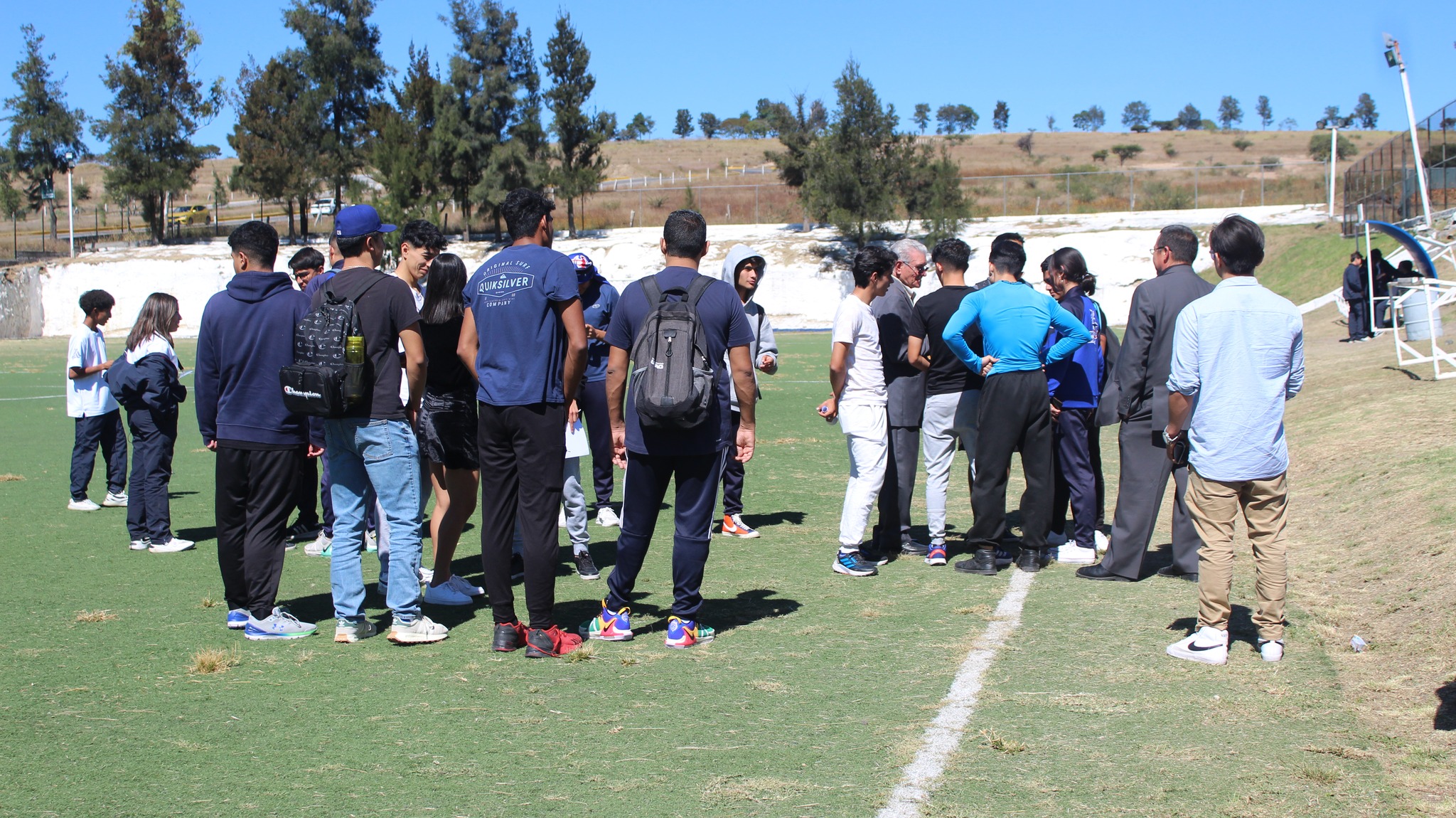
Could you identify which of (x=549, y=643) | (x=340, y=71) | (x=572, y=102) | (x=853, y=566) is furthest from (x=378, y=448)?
(x=340, y=71)

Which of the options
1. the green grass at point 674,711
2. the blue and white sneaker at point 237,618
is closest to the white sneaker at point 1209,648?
the green grass at point 674,711

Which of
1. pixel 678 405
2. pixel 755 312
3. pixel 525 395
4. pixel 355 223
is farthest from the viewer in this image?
pixel 755 312

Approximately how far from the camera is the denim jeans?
515 cm

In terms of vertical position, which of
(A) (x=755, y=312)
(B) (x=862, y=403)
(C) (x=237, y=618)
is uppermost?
(A) (x=755, y=312)

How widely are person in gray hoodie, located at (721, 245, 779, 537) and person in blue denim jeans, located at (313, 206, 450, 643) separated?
242cm

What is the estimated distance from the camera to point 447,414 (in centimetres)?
579

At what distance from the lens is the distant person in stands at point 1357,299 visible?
20.4 metres

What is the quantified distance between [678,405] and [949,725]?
1739 mm

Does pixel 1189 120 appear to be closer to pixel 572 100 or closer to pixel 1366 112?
pixel 1366 112

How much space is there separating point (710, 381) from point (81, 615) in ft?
12.0

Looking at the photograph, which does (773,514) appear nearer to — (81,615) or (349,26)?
(81,615)

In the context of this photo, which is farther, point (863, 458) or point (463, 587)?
point (863, 458)

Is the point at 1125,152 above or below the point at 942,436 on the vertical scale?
above

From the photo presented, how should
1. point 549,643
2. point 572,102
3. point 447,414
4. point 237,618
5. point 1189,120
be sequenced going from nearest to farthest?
point 549,643 < point 237,618 < point 447,414 < point 572,102 < point 1189,120
